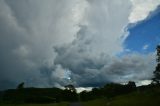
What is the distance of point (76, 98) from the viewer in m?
193

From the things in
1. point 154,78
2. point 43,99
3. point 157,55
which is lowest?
point 154,78

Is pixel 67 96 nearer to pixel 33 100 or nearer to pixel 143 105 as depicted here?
pixel 33 100

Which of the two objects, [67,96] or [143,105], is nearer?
[143,105]

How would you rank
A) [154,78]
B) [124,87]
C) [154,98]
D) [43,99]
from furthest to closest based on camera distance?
[124,87]
[43,99]
[154,98]
[154,78]

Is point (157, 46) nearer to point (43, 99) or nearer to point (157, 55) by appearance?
point (157, 55)

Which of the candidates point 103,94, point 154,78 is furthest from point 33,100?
point 154,78

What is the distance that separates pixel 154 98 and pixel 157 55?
17.5m

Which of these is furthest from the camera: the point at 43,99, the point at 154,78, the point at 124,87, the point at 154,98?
the point at 124,87

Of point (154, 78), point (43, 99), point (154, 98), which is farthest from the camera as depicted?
point (43, 99)

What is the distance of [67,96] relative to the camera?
638 ft

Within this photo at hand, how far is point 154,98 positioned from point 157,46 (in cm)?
1931

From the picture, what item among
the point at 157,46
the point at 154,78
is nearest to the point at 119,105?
the point at 154,78

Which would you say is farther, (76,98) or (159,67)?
(76,98)

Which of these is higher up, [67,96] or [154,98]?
[67,96]
